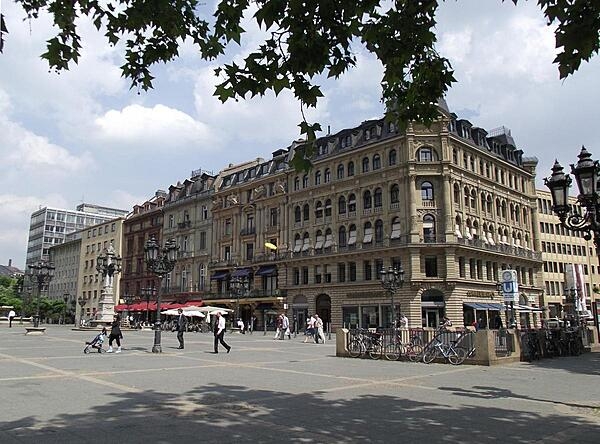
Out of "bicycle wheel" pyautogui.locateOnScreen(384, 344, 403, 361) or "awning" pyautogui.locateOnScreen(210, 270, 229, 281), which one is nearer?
"bicycle wheel" pyautogui.locateOnScreen(384, 344, 403, 361)

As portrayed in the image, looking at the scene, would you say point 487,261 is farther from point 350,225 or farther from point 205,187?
point 205,187

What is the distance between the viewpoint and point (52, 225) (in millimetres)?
128500

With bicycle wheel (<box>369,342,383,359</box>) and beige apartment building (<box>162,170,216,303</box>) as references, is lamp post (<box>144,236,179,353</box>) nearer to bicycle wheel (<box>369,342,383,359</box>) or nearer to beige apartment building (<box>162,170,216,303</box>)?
bicycle wheel (<box>369,342,383,359</box>)

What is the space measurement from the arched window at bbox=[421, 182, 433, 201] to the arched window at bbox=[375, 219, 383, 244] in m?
4.41

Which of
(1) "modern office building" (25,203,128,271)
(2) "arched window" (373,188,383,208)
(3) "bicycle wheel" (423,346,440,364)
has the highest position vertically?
(1) "modern office building" (25,203,128,271)

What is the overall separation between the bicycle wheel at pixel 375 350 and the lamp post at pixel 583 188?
1061 cm

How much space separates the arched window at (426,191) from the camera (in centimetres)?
4709

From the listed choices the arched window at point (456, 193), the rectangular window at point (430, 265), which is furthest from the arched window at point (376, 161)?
the rectangular window at point (430, 265)

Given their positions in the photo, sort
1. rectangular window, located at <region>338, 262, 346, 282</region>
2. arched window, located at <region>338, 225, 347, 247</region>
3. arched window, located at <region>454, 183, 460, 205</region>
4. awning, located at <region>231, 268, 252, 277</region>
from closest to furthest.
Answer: arched window, located at <region>454, 183, 460, 205</region> < rectangular window, located at <region>338, 262, 346, 282</region> < arched window, located at <region>338, 225, 347, 247</region> < awning, located at <region>231, 268, 252, 277</region>

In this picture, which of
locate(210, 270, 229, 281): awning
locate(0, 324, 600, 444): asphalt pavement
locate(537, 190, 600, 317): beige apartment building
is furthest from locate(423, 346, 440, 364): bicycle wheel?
locate(537, 190, 600, 317): beige apartment building

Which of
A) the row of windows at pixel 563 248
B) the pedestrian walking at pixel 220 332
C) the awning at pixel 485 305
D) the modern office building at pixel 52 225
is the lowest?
the pedestrian walking at pixel 220 332

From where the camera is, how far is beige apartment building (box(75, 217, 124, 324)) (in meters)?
82.5

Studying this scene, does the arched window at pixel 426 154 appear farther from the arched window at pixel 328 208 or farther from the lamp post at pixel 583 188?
the lamp post at pixel 583 188

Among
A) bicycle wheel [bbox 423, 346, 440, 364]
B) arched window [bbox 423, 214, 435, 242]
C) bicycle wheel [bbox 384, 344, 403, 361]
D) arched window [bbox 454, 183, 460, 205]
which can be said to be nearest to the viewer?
bicycle wheel [bbox 423, 346, 440, 364]
